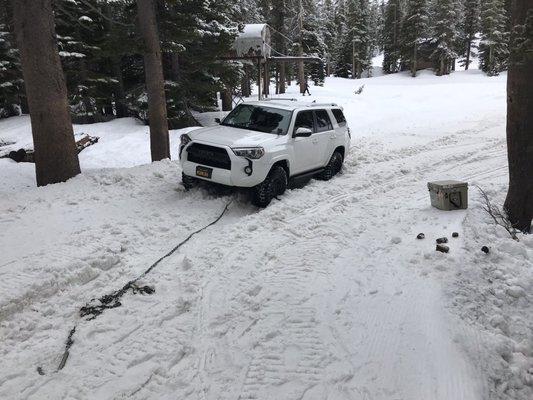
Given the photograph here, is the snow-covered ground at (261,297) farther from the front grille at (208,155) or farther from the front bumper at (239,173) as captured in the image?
the front grille at (208,155)

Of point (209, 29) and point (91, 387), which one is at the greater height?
point (209, 29)

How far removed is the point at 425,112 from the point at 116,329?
22867 mm

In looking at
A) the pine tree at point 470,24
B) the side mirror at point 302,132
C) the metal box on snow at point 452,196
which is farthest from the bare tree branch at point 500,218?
the pine tree at point 470,24

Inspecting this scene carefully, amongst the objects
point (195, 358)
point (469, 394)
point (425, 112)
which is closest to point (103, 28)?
point (425, 112)

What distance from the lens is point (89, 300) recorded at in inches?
183

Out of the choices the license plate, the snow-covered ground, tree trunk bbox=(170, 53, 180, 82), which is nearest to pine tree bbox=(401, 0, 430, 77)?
tree trunk bbox=(170, 53, 180, 82)

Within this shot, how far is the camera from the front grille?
7.62 m

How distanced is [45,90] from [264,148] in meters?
4.24

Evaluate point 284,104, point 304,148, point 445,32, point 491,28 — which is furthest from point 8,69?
point 491,28

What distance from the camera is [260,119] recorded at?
29.3 ft

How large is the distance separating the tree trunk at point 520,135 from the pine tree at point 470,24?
6085 centimetres

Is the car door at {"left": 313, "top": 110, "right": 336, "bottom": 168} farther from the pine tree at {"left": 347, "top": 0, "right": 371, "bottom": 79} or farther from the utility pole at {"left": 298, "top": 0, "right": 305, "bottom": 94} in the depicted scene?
the pine tree at {"left": 347, "top": 0, "right": 371, "bottom": 79}

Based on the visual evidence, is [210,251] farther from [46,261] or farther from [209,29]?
[209,29]

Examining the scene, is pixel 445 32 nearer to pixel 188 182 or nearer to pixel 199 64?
pixel 199 64
